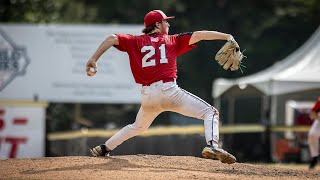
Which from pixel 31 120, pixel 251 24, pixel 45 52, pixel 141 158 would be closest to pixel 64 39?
pixel 45 52

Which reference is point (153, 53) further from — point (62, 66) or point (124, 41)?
point (62, 66)

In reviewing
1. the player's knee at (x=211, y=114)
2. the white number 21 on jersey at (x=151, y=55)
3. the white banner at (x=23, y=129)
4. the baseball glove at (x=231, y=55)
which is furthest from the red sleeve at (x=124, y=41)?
the white banner at (x=23, y=129)

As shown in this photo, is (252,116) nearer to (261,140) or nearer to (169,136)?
(261,140)

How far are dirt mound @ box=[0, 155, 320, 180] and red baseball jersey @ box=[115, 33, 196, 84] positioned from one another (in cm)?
121

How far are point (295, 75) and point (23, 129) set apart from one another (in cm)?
734

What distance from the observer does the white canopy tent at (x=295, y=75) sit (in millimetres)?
21578

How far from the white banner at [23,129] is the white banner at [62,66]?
1.91 m

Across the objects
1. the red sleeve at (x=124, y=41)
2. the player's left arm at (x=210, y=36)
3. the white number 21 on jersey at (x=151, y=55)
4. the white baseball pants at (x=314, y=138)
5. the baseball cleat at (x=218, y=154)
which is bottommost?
the white baseball pants at (x=314, y=138)

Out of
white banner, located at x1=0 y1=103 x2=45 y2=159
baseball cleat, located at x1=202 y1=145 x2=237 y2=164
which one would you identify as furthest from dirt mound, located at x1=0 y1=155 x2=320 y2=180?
white banner, located at x1=0 y1=103 x2=45 y2=159

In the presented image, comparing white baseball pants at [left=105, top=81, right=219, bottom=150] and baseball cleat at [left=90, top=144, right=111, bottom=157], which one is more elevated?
white baseball pants at [left=105, top=81, right=219, bottom=150]

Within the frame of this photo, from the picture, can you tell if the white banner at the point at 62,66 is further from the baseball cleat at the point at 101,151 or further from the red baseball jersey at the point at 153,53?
the red baseball jersey at the point at 153,53

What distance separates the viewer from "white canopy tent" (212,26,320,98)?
70.8ft

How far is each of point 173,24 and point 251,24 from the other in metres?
5.04

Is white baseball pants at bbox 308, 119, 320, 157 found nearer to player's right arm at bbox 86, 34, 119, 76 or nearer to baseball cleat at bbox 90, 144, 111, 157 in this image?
baseball cleat at bbox 90, 144, 111, 157
